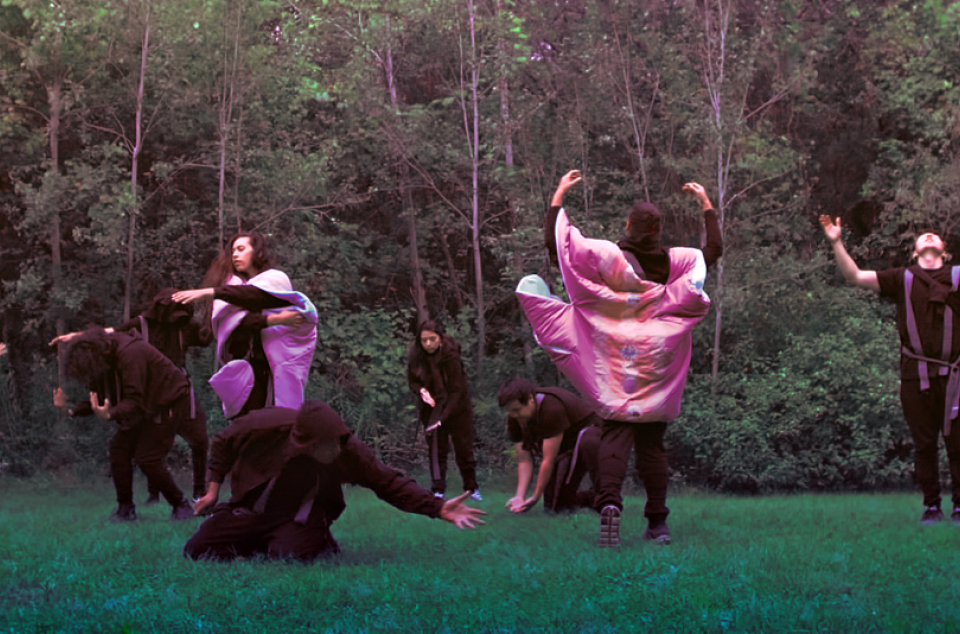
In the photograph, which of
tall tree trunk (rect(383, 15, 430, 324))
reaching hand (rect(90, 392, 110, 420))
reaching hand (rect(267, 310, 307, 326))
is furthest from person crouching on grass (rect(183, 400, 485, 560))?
tall tree trunk (rect(383, 15, 430, 324))

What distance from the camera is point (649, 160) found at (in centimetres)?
1509

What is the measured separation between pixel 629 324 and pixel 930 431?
108 inches

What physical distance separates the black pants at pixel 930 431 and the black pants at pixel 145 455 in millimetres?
5725

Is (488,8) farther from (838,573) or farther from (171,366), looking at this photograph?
(838,573)

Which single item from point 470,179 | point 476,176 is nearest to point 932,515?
point 476,176

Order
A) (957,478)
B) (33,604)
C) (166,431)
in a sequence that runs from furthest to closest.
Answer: (166,431) < (957,478) < (33,604)

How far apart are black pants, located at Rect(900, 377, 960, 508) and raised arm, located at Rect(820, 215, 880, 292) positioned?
0.86 meters

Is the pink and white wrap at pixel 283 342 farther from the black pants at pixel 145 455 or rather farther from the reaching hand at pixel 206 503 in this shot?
the black pants at pixel 145 455

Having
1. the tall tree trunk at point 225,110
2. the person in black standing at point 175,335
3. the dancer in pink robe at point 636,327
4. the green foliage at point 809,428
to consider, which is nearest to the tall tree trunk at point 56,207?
the tall tree trunk at point 225,110

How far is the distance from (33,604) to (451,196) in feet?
37.5

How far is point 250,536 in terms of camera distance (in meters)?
5.90

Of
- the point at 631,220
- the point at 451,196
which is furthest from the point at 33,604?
the point at 451,196

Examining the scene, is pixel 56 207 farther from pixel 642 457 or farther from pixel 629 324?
pixel 642 457

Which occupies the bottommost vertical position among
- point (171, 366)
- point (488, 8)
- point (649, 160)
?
point (171, 366)
